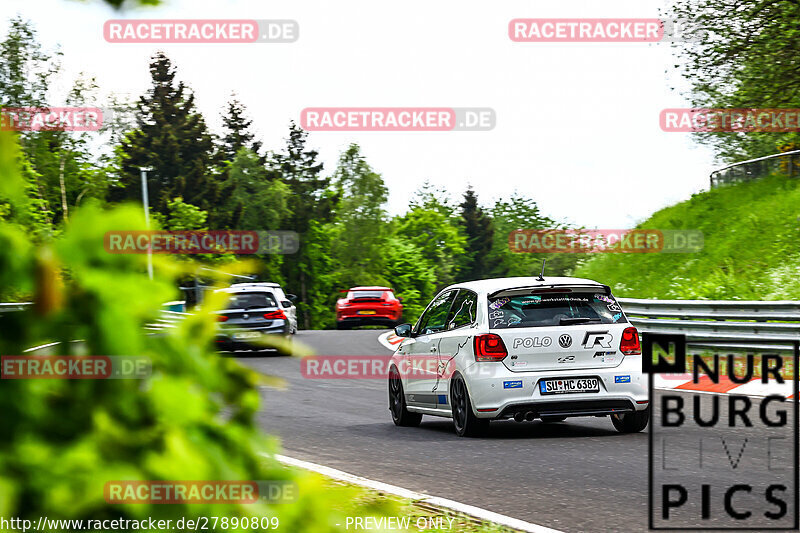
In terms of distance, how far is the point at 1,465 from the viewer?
5.13ft

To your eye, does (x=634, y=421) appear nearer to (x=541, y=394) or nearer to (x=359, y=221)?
(x=541, y=394)

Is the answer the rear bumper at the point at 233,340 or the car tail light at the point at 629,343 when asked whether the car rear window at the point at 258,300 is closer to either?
the car tail light at the point at 629,343

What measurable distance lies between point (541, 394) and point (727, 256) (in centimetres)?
2240

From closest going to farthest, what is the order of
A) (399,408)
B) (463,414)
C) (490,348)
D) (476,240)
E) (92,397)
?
1. (92,397)
2. (490,348)
3. (463,414)
4. (399,408)
5. (476,240)

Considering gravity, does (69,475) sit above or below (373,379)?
above

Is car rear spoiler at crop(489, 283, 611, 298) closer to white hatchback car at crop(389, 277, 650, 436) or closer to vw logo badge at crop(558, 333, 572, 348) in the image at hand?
white hatchback car at crop(389, 277, 650, 436)

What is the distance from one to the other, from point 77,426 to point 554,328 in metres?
9.56

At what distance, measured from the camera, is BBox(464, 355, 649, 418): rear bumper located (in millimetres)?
10844

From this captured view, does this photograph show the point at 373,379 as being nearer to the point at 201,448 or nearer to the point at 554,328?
the point at 554,328

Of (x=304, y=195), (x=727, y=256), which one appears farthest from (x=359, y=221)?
(x=727, y=256)

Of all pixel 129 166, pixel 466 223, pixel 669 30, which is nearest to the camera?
pixel 669 30

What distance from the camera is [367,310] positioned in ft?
133

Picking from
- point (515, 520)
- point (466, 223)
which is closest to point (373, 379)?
point (515, 520)

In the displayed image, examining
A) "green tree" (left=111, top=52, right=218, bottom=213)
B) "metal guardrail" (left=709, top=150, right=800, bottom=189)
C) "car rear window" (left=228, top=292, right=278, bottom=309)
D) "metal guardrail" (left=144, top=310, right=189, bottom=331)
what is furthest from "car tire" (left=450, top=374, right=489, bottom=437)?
"green tree" (left=111, top=52, right=218, bottom=213)
